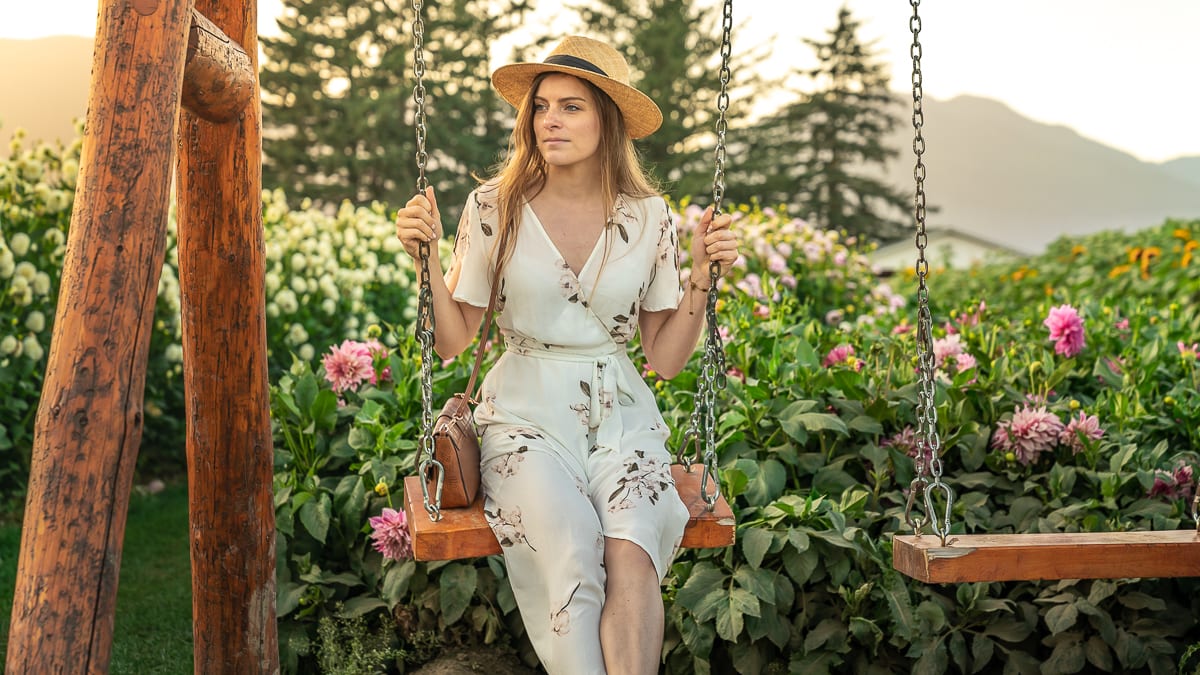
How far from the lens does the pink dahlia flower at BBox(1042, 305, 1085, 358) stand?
Result: 14.3 ft

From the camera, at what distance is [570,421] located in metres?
2.88

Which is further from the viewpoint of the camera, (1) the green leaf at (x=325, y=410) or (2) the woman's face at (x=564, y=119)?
(1) the green leaf at (x=325, y=410)

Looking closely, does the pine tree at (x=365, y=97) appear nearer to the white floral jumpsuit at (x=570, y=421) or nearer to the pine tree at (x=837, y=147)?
the pine tree at (x=837, y=147)

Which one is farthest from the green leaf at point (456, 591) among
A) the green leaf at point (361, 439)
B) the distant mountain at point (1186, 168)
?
the distant mountain at point (1186, 168)

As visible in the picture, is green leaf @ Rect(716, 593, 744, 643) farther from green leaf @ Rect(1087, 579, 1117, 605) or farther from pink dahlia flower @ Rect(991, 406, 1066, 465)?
pink dahlia flower @ Rect(991, 406, 1066, 465)

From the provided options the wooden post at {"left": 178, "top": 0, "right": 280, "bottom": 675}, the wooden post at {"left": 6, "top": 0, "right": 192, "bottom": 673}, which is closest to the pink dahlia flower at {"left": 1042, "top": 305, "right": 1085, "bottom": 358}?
the wooden post at {"left": 178, "top": 0, "right": 280, "bottom": 675}

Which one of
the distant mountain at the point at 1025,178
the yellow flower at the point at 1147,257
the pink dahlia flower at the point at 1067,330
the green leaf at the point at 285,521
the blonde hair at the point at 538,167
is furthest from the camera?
the distant mountain at the point at 1025,178

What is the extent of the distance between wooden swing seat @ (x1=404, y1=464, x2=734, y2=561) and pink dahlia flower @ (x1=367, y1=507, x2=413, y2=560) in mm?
486

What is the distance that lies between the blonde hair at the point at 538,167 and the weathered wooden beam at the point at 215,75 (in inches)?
26.8

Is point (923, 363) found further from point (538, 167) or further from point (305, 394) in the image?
point (305, 394)

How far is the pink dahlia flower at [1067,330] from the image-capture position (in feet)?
14.3

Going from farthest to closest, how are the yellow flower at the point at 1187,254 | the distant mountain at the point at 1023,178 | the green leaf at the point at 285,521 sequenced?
the distant mountain at the point at 1023,178, the yellow flower at the point at 1187,254, the green leaf at the point at 285,521

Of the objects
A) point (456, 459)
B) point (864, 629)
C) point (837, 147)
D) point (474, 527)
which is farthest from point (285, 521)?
point (837, 147)

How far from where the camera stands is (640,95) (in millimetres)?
2975
